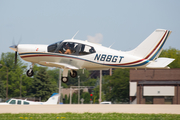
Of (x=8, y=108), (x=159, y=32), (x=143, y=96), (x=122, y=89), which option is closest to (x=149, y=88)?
(x=143, y=96)

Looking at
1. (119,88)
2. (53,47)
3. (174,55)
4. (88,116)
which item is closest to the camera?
(88,116)

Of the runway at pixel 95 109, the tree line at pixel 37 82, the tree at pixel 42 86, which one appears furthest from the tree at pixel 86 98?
the runway at pixel 95 109

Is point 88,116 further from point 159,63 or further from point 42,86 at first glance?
point 42,86

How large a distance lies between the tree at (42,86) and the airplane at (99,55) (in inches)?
2498

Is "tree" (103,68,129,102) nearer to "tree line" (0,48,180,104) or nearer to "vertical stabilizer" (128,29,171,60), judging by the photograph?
"tree line" (0,48,180,104)

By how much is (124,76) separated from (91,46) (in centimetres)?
5027

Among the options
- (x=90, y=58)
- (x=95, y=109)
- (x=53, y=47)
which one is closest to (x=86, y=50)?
(x=90, y=58)

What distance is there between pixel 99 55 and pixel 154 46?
405 centimetres

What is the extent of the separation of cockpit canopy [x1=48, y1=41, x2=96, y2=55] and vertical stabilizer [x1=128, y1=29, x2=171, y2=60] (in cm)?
331

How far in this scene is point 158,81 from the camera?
196ft

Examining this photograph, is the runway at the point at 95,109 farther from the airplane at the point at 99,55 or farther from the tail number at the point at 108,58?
the tail number at the point at 108,58

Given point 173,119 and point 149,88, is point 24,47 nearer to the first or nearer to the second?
point 173,119

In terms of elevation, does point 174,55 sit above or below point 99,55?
above

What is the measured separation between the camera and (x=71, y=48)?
25.0m
